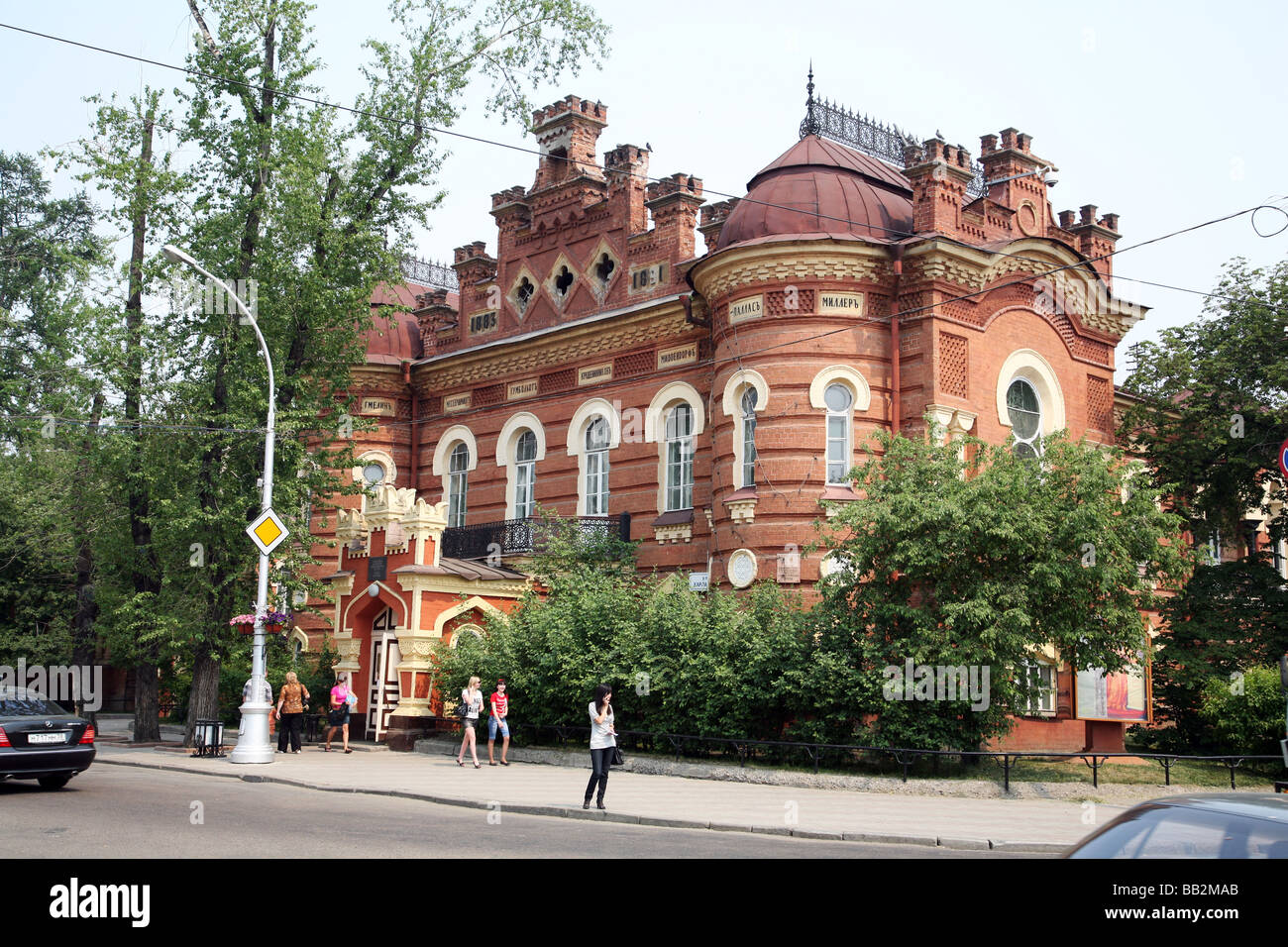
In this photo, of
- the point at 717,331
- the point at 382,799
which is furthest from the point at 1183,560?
the point at 382,799

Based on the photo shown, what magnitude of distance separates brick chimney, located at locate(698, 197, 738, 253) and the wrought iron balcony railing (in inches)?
268

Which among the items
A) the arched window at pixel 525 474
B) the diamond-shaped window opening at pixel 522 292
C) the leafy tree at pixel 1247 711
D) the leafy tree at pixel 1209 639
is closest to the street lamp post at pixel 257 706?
the arched window at pixel 525 474

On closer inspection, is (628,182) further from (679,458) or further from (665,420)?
(679,458)

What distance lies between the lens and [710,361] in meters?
27.3

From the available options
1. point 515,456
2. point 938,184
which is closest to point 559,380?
point 515,456

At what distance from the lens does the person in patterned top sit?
24.3 metres

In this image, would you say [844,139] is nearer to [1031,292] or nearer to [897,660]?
[1031,292]

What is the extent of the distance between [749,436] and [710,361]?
2761 mm

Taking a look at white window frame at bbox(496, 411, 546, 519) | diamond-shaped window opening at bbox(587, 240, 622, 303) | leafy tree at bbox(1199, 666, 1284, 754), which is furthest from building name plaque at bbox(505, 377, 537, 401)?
leafy tree at bbox(1199, 666, 1284, 754)

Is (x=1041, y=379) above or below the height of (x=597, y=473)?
above

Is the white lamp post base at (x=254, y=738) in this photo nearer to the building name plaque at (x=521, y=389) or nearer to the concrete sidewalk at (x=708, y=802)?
the concrete sidewalk at (x=708, y=802)

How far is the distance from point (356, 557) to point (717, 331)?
→ 10.1 meters

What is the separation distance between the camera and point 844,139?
29.8 m

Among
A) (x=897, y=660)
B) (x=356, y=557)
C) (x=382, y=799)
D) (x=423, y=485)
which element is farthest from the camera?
(x=423, y=485)
